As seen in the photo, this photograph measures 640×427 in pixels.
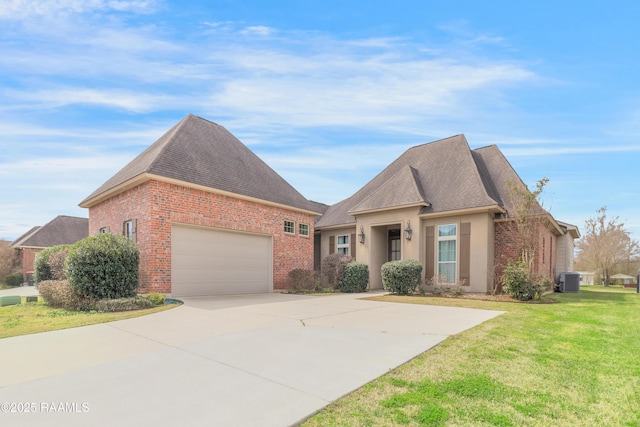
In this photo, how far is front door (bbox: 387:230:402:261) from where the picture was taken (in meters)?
17.9

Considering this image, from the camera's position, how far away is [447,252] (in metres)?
14.6

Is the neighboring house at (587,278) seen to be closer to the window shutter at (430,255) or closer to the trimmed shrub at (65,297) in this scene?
the window shutter at (430,255)

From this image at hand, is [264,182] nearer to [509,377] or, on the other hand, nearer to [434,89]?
[434,89]

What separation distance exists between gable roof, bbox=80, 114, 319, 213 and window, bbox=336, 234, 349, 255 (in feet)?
9.27

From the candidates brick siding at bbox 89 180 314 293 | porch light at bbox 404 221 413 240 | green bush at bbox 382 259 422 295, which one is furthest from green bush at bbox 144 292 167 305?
porch light at bbox 404 221 413 240

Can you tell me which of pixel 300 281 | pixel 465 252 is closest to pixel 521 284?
pixel 465 252

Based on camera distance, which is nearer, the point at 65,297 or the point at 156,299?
the point at 65,297

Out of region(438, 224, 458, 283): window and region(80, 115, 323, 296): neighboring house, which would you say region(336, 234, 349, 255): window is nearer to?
region(80, 115, 323, 296): neighboring house

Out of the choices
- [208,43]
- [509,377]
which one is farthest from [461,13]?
[509,377]

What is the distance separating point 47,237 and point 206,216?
28494 millimetres

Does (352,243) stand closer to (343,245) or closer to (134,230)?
(343,245)

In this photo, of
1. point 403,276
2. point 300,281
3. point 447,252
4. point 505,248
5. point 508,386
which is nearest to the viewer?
point 508,386

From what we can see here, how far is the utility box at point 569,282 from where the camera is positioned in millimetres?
18188

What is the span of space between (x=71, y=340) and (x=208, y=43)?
8138 mm
